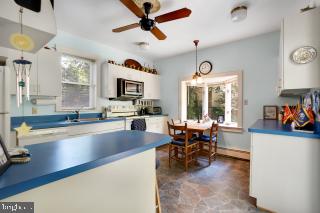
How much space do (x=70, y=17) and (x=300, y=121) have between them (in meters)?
3.40

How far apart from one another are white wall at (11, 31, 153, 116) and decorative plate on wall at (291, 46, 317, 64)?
11.4 ft

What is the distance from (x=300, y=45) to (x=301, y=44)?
1 centimetres

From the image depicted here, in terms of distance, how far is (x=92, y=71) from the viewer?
3.72m

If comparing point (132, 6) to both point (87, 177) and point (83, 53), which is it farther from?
point (83, 53)

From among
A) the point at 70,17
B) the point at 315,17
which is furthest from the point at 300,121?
the point at 70,17

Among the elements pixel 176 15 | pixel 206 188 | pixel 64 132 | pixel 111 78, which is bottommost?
pixel 206 188

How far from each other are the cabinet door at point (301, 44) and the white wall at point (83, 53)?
11.1ft

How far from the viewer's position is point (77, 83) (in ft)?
11.3

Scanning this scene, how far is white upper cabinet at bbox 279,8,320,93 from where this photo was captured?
5.41 feet

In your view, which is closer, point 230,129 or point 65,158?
point 65,158

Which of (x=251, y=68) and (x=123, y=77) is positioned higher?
(x=251, y=68)

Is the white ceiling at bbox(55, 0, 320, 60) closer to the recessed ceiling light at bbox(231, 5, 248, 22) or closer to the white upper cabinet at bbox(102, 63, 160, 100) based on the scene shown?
the recessed ceiling light at bbox(231, 5, 248, 22)

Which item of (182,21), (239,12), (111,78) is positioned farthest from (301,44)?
(111,78)

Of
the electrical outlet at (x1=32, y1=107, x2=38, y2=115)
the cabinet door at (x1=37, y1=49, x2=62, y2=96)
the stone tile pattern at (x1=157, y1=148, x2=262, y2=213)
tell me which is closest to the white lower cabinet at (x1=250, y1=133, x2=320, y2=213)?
the stone tile pattern at (x1=157, y1=148, x2=262, y2=213)
